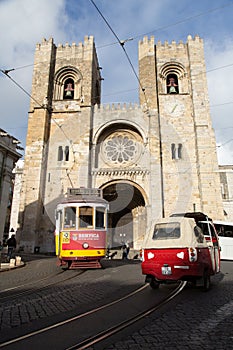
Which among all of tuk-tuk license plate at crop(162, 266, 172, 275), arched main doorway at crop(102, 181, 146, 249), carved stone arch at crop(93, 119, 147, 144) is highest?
carved stone arch at crop(93, 119, 147, 144)

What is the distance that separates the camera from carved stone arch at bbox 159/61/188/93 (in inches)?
864

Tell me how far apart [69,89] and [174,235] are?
64.8ft

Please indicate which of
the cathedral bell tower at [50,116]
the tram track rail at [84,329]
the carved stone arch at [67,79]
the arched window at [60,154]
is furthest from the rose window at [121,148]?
the tram track rail at [84,329]

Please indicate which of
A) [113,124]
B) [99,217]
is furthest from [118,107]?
[99,217]

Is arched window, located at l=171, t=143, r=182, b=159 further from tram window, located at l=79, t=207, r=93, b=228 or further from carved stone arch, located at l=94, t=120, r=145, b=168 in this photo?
tram window, located at l=79, t=207, r=93, b=228

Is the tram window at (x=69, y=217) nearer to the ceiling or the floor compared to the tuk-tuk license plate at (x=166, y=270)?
nearer to the ceiling

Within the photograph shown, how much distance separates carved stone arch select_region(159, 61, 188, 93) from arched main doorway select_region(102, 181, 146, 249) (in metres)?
8.89

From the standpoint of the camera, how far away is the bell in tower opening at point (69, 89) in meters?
22.1

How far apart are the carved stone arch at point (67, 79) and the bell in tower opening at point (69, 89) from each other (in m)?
0.18

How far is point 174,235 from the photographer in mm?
5512

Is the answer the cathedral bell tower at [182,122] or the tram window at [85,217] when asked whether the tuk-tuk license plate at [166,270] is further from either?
the cathedral bell tower at [182,122]

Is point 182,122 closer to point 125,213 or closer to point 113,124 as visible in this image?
point 113,124

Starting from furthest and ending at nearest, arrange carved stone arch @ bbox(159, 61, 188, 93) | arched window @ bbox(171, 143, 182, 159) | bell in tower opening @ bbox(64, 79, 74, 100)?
bell in tower opening @ bbox(64, 79, 74, 100) < carved stone arch @ bbox(159, 61, 188, 93) < arched window @ bbox(171, 143, 182, 159)

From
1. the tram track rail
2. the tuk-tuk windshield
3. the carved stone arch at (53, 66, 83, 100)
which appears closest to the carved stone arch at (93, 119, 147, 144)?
the carved stone arch at (53, 66, 83, 100)
